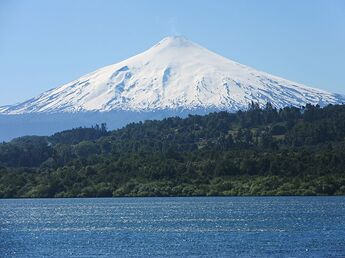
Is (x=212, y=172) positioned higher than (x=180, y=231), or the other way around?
(x=212, y=172)

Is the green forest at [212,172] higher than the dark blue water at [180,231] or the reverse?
higher

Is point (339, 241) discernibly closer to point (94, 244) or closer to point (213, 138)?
point (94, 244)

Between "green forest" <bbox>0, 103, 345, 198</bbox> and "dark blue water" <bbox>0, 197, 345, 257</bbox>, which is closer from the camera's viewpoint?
"dark blue water" <bbox>0, 197, 345, 257</bbox>

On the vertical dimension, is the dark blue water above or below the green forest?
below

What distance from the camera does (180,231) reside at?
65688 mm

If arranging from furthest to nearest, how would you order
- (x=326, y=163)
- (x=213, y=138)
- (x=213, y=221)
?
(x=213, y=138) → (x=326, y=163) → (x=213, y=221)

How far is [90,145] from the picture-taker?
656 feet

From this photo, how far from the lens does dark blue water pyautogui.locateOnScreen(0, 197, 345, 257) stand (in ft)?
170

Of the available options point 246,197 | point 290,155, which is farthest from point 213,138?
point 246,197

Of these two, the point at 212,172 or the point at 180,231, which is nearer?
the point at 180,231

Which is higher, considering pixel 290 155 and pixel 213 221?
pixel 290 155

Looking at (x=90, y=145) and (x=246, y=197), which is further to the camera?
(x=90, y=145)

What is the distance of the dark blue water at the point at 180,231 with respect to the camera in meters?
51.8

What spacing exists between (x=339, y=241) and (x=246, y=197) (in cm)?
6761
